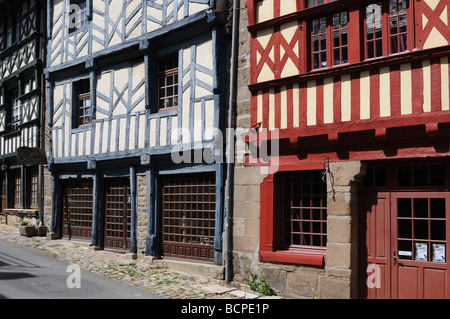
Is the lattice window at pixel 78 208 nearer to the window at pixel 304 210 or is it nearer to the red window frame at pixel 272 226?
the red window frame at pixel 272 226

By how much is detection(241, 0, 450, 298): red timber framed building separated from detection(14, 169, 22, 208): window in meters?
10.1

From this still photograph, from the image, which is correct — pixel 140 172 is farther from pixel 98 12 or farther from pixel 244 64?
pixel 98 12

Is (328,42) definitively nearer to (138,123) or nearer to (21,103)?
(138,123)

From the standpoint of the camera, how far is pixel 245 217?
761 centimetres

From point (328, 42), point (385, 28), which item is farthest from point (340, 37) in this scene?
point (385, 28)

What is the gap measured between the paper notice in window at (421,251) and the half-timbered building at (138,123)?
3470 millimetres

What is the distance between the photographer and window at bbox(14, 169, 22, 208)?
14.4 m

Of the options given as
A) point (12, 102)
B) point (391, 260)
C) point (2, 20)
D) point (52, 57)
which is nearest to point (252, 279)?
point (391, 260)

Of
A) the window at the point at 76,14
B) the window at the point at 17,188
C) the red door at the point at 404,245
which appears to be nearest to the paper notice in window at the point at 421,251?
the red door at the point at 404,245

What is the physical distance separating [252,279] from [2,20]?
13.6m

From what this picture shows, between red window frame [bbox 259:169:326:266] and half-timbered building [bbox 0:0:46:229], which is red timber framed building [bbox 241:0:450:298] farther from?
half-timbered building [bbox 0:0:46:229]

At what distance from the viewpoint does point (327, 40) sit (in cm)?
671

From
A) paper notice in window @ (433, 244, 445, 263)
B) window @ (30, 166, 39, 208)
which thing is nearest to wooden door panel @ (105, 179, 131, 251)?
window @ (30, 166, 39, 208)
